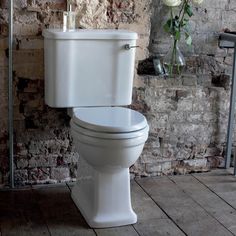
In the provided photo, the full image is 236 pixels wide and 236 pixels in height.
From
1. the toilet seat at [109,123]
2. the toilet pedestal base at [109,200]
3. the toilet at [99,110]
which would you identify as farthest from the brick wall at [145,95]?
the toilet pedestal base at [109,200]

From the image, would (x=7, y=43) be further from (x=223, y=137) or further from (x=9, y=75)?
(x=223, y=137)

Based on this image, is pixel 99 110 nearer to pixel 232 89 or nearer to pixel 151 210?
pixel 151 210

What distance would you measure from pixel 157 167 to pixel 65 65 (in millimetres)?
962

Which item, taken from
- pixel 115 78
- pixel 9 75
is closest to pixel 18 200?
pixel 9 75

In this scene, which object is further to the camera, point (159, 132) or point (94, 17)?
point (159, 132)

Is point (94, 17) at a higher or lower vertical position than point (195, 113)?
higher

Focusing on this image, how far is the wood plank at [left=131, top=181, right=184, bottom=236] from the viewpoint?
2230mm

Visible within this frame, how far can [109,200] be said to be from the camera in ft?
7.55

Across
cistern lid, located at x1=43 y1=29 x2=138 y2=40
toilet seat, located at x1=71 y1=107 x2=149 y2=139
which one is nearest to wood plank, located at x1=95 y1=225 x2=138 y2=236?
toilet seat, located at x1=71 y1=107 x2=149 y2=139

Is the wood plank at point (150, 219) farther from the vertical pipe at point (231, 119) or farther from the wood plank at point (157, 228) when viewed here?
the vertical pipe at point (231, 119)

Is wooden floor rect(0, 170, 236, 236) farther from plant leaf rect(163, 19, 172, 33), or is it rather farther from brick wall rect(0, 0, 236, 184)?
plant leaf rect(163, 19, 172, 33)

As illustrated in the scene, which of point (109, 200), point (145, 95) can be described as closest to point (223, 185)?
point (145, 95)

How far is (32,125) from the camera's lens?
8.81 ft

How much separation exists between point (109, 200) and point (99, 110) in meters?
0.48
